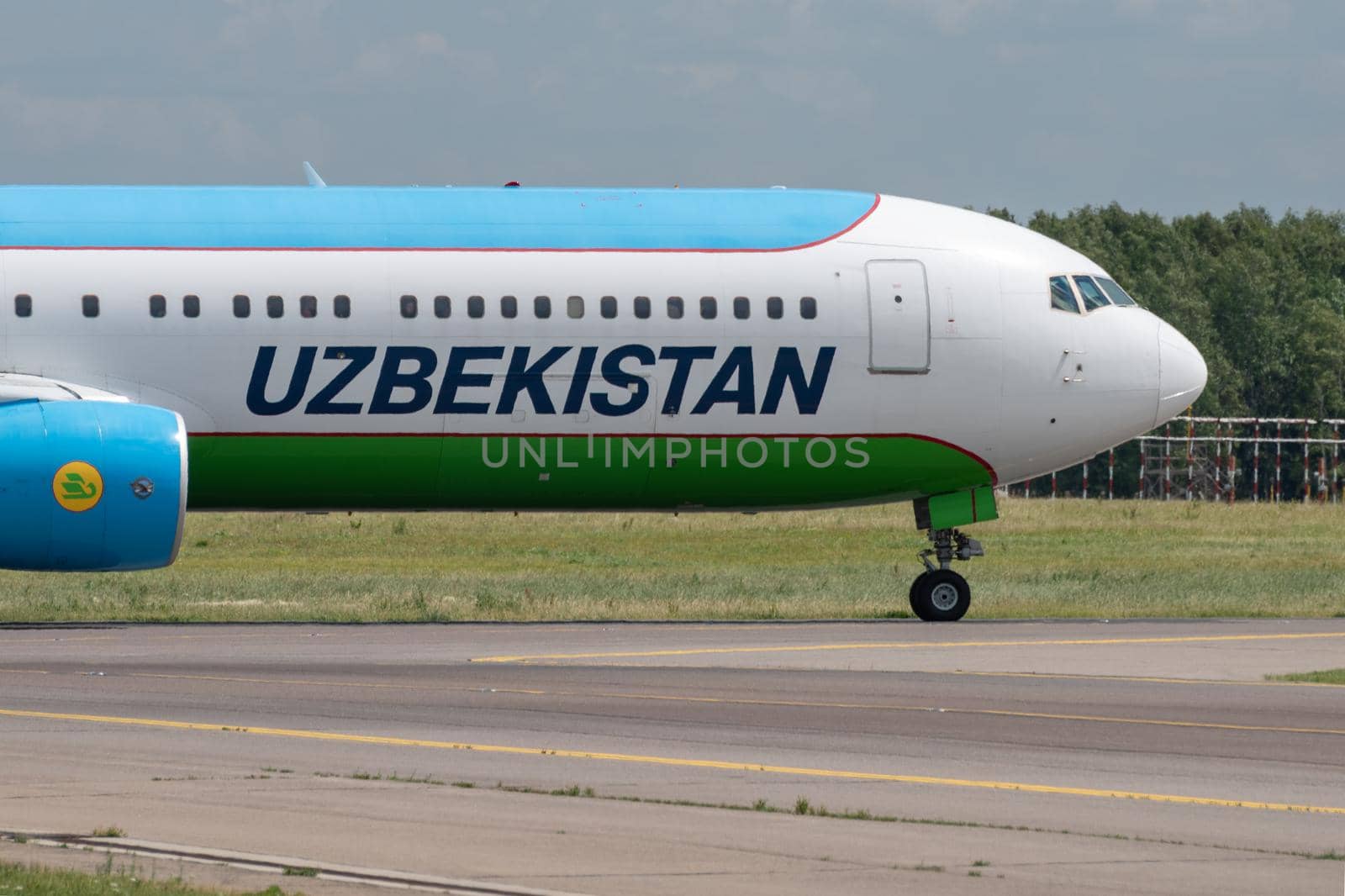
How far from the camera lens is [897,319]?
3017cm

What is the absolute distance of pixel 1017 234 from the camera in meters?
31.5

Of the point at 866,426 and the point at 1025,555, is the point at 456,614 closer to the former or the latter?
the point at 866,426

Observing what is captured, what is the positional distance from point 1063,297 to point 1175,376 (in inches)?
73.6

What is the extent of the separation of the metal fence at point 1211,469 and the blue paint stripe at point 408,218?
7218cm

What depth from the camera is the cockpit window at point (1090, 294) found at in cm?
3106

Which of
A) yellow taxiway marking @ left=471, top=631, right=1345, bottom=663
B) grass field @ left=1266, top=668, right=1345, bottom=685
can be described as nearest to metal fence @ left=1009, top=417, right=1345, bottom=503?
yellow taxiway marking @ left=471, top=631, right=1345, bottom=663

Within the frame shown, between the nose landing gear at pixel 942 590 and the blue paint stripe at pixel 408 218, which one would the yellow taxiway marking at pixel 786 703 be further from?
the nose landing gear at pixel 942 590

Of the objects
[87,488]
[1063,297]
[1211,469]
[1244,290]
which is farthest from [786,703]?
[1244,290]

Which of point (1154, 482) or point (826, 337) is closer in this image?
point (826, 337)

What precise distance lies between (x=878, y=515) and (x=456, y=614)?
126 feet

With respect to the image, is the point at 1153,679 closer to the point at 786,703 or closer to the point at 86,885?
the point at 786,703

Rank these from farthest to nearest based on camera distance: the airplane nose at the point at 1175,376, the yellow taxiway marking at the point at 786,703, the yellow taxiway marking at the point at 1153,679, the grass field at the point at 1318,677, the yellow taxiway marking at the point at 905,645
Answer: the airplane nose at the point at 1175,376, the yellow taxiway marking at the point at 905,645, the grass field at the point at 1318,677, the yellow taxiway marking at the point at 1153,679, the yellow taxiway marking at the point at 786,703

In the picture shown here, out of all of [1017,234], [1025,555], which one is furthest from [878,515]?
[1017,234]

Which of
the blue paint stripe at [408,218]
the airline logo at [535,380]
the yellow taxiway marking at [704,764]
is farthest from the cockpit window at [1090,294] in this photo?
the yellow taxiway marking at [704,764]
